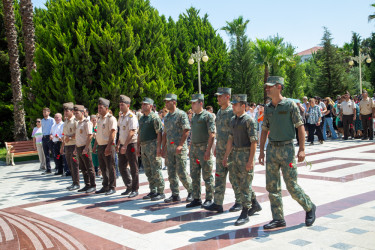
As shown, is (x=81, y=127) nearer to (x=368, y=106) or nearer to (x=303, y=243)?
(x=303, y=243)

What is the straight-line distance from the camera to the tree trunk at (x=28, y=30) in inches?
749

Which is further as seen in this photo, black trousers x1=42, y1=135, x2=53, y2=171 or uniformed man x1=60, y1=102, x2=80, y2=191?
black trousers x1=42, y1=135, x2=53, y2=171

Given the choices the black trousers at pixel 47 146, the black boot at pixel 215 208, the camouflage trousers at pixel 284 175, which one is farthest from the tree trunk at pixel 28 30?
the camouflage trousers at pixel 284 175

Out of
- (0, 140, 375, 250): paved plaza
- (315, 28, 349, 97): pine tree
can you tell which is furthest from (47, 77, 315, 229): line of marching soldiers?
(315, 28, 349, 97): pine tree

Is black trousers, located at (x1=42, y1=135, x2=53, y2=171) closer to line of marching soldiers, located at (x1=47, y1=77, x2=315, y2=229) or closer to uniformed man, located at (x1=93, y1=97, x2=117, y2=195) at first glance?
line of marching soldiers, located at (x1=47, y1=77, x2=315, y2=229)

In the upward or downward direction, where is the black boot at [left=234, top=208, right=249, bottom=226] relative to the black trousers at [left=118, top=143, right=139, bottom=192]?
downward

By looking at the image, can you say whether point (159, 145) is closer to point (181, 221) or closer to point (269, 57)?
point (181, 221)

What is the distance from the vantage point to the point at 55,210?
7.66m

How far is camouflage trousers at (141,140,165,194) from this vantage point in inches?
310

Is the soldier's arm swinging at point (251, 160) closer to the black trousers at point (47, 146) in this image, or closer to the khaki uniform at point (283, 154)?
the khaki uniform at point (283, 154)

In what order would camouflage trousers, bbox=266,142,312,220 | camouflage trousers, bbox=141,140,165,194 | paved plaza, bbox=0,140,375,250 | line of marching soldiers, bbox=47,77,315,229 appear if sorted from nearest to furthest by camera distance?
1. paved plaza, bbox=0,140,375,250
2. camouflage trousers, bbox=266,142,312,220
3. line of marching soldiers, bbox=47,77,315,229
4. camouflage trousers, bbox=141,140,165,194

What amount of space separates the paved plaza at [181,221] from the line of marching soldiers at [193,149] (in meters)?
0.30

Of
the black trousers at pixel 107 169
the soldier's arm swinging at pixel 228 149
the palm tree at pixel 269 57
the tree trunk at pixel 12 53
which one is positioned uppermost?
the palm tree at pixel 269 57

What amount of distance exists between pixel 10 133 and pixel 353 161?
74.5ft
